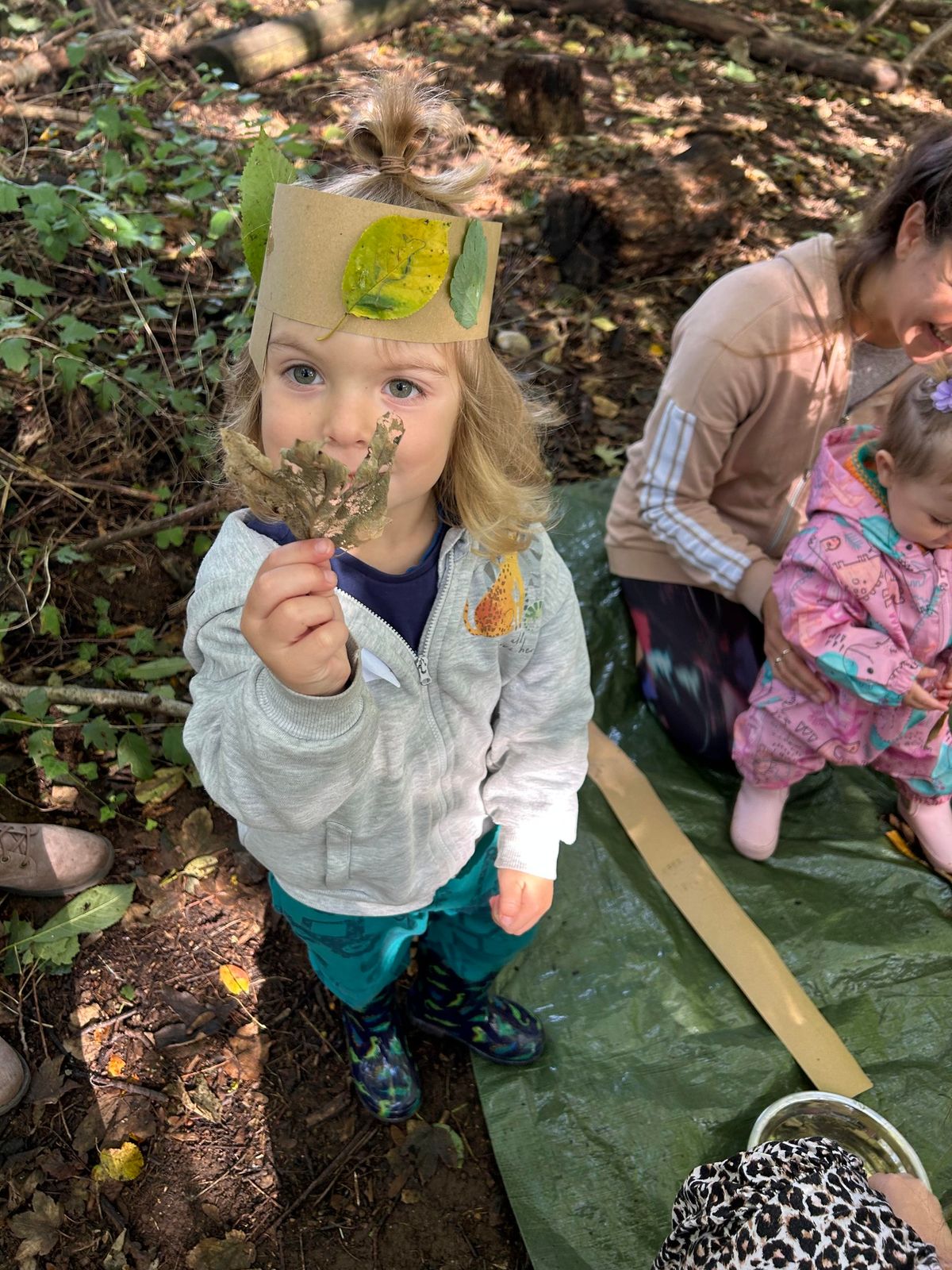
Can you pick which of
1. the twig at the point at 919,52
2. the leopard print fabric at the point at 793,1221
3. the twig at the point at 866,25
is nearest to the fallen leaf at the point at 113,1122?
the leopard print fabric at the point at 793,1221

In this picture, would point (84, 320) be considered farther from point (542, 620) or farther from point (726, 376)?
point (542, 620)

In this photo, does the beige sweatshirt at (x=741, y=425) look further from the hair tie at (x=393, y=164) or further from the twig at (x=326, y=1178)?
the twig at (x=326, y=1178)

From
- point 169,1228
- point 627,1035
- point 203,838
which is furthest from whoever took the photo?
point 203,838

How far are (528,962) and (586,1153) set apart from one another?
433mm

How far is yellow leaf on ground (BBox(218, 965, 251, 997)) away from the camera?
2.06 meters

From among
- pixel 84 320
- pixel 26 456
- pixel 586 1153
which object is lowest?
pixel 586 1153

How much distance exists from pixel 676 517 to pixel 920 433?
0.72m

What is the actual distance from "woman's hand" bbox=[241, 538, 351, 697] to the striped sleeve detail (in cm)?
160

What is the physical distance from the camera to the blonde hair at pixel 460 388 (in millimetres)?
1156

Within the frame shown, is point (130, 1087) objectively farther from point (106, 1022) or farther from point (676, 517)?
point (676, 517)

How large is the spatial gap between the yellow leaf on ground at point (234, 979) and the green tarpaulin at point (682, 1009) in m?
0.59

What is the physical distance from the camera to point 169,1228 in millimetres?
1732

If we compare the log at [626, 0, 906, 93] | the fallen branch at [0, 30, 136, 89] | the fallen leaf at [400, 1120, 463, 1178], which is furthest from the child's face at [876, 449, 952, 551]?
the log at [626, 0, 906, 93]

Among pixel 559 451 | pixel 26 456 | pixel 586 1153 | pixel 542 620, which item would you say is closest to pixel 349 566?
pixel 542 620
